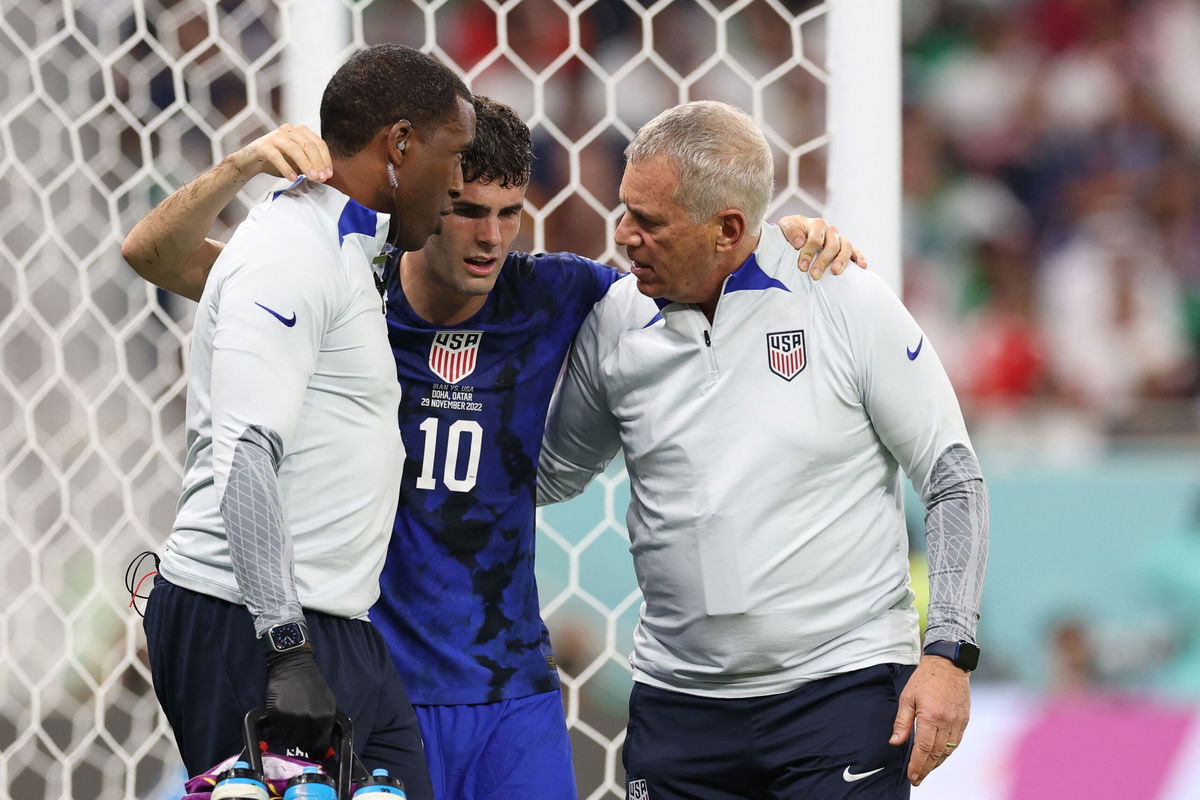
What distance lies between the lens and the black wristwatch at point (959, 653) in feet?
6.50

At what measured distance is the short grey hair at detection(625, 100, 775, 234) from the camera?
2160 mm

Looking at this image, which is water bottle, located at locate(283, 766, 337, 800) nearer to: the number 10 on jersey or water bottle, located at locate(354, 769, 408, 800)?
water bottle, located at locate(354, 769, 408, 800)

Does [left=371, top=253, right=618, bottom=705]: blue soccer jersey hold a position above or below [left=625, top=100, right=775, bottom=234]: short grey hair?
below

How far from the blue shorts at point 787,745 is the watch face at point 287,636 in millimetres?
735

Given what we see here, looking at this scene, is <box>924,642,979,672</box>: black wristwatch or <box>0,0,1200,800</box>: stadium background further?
<box>0,0,1200,800</box>: stadium background

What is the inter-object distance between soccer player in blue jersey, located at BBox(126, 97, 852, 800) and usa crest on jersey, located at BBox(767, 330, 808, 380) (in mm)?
112

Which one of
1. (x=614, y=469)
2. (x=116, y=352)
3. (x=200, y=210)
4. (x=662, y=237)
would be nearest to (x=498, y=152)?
(x=662, y=237)

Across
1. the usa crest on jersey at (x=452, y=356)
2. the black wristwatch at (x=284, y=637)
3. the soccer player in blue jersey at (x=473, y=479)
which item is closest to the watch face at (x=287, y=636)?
the black wristwatch at (x=284, y=637)

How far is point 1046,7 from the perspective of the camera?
20.8 ft

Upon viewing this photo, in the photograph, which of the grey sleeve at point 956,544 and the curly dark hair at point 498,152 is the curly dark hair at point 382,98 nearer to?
the curly dark hair at point 498,152

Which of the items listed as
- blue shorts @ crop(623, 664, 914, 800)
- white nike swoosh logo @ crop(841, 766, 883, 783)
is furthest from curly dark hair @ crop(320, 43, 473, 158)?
white nike swoosh logo @ crop(841, 766, 883, 783)

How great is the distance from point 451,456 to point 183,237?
0.51 metres

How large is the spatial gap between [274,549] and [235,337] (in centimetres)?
25

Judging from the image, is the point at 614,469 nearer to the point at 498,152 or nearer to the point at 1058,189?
the point at 498,152
